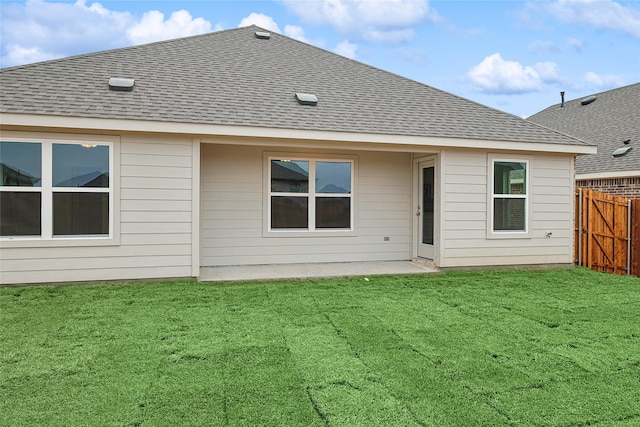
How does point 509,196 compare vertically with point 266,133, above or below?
below

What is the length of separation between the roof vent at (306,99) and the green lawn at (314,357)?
11.4ft

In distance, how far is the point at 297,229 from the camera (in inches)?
335

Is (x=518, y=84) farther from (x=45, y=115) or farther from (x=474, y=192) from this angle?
(x=45, y=115)

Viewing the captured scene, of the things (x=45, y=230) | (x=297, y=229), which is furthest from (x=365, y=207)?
(x=45, y=230)

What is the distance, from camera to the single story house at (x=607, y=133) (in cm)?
1078

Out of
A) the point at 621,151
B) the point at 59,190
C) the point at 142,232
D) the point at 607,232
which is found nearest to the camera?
the point at 59,190

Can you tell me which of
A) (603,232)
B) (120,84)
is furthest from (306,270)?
(603,232)

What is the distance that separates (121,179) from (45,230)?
126cm

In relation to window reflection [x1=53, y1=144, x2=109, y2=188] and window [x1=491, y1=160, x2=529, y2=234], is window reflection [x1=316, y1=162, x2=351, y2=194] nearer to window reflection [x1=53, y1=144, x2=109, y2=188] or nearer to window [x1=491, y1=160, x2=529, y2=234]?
window [x1=491, y1=160, x2=529, y2=234]

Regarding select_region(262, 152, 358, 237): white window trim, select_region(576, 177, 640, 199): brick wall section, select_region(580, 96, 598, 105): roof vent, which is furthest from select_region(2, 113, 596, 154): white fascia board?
select_region(580, 96, 598, 105): roof vent

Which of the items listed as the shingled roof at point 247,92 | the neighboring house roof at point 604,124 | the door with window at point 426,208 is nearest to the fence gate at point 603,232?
the shingled roof at point 247,92

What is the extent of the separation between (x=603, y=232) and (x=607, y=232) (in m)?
0.07

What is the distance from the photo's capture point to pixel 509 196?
8.33 m

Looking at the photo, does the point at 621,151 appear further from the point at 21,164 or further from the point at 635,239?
the point at 21,164
